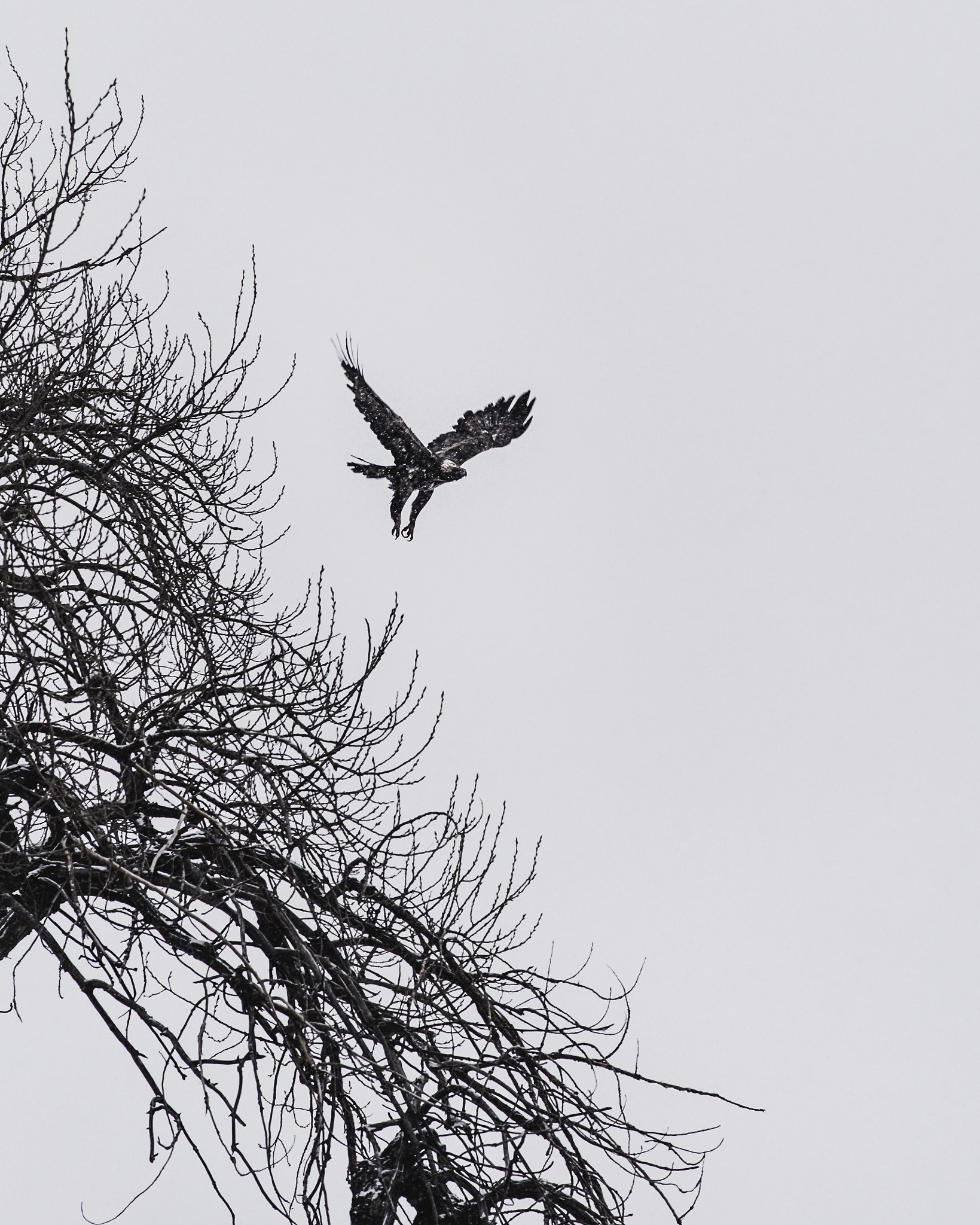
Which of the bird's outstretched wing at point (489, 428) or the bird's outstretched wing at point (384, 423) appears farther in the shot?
the bird's outstretched wing at point (489, 428)

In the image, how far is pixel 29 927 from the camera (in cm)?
655

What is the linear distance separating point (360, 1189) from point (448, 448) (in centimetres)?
686

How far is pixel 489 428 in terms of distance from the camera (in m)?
12.0

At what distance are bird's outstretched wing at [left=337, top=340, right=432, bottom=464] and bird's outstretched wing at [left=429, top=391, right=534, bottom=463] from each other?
105cm

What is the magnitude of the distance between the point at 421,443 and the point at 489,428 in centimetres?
160

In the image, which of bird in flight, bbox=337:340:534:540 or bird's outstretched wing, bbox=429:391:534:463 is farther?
bird's outstretched wing, bbox=429:391:534:463

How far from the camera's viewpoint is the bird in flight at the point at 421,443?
1010 cm

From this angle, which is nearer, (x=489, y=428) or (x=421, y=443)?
(x=421, y=443)

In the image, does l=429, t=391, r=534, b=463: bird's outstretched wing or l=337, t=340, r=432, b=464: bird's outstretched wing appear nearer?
l=337, t=340, r=432, b=464: bird's outstretched wing

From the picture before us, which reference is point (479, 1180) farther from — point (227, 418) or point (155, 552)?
point (227, 418)

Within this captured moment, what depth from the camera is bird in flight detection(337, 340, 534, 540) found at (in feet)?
33.1

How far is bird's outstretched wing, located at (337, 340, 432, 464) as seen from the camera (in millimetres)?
9812

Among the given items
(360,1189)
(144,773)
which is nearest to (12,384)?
(144,773)

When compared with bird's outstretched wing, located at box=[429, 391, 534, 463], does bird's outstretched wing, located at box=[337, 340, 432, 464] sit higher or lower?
lower
